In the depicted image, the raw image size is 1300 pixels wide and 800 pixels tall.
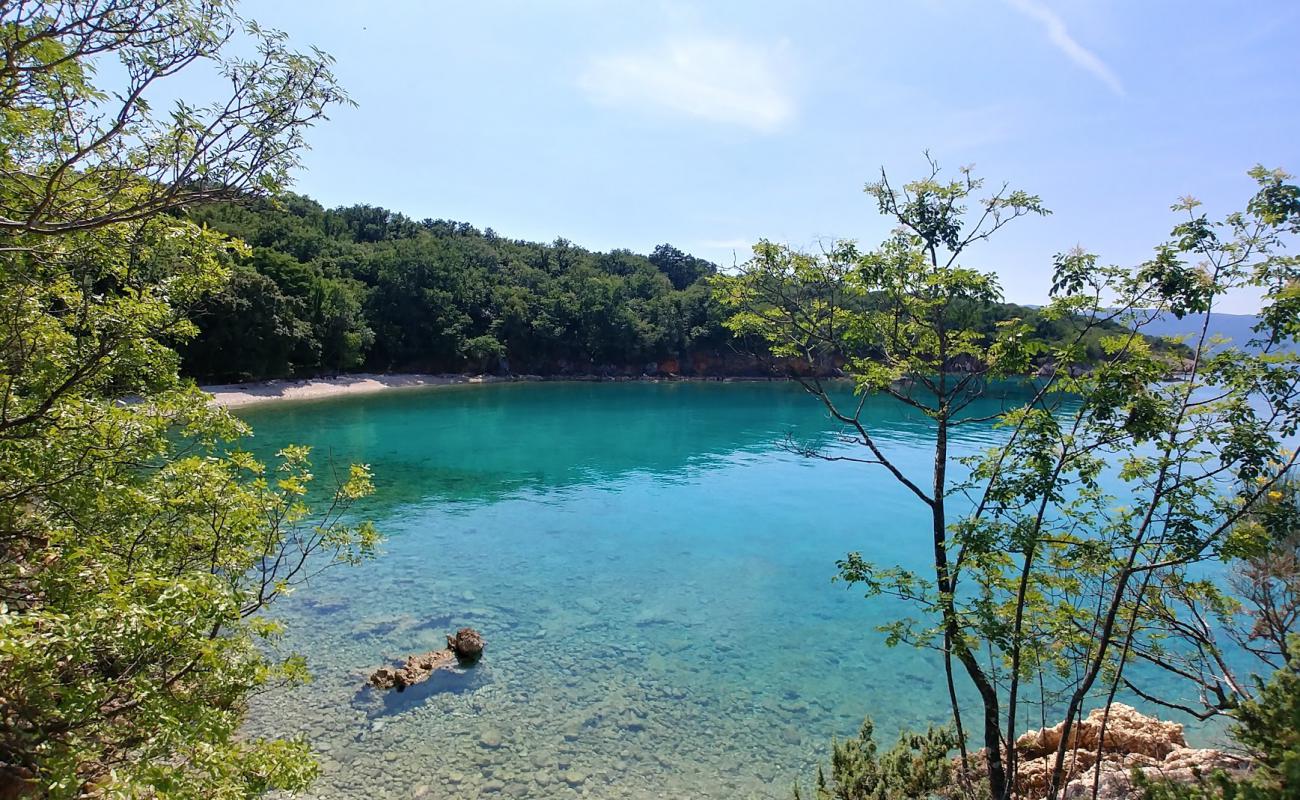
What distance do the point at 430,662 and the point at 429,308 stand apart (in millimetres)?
67973

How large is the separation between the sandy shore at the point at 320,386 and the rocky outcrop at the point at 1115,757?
1755 inches

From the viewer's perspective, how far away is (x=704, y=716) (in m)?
12.2

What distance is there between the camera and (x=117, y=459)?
21.6 ft

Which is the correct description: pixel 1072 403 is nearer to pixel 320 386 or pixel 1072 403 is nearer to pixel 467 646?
pixel 467 646

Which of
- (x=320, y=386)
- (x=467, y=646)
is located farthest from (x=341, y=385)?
(x=467, y=646)

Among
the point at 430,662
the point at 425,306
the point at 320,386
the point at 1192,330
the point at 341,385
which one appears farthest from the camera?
the point at 425,306

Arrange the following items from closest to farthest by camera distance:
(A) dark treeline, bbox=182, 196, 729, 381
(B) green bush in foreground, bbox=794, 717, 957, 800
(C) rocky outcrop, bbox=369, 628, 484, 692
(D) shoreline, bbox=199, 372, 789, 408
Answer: (B) green bush in foreground, bbox=794, 717, 957, 800 < (C) rocky outcrop, bbox=369, 628, 484, 692 < (D) shoreline, bbox=199, 372, 789, 408 < (A) dark treeline, bbox=182, 196, 729, 381

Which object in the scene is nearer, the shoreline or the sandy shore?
the sandy shore

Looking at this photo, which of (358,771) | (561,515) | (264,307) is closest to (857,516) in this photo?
(561,515)

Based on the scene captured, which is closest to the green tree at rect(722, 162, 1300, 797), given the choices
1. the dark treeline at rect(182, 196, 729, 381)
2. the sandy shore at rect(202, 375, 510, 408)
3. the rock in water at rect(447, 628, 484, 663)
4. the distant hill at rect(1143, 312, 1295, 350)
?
the distant hill at rect(1143, 312, 1295, 350)

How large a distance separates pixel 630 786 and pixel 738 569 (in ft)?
37.5

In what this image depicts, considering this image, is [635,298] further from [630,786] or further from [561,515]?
[630,786]

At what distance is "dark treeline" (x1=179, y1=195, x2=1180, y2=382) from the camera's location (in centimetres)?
5312

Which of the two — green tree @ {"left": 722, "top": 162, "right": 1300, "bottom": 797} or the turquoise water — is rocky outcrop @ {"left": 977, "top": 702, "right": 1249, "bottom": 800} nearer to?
green tree @ {"left": 722, "top": 162, "right": 1300, "bottom": 797}
